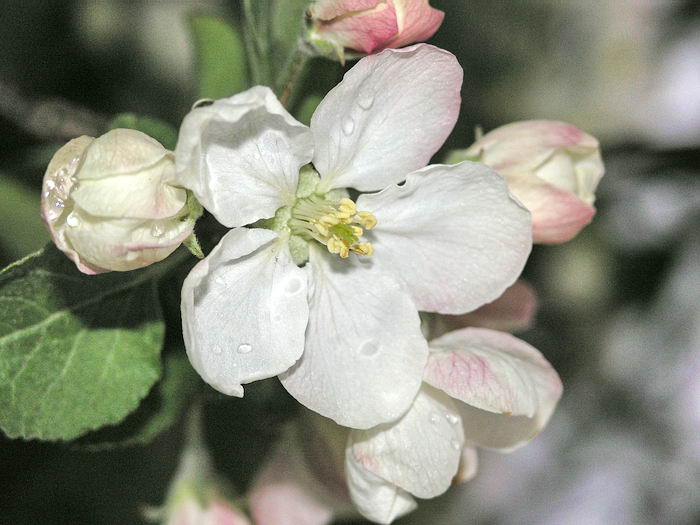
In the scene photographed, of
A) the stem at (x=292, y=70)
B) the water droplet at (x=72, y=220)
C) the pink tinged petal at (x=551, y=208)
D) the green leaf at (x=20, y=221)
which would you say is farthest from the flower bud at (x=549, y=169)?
the green leaf at (x=20, y=221)

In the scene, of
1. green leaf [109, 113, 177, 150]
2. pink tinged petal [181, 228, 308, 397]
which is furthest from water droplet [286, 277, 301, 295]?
green leaf [109, 113, 177, 150]

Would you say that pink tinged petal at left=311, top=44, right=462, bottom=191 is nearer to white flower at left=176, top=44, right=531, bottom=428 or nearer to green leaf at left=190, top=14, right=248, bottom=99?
white flower at left=176, top=44, right=531, bottom=428

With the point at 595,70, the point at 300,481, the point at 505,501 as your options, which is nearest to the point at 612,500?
the point at 505,501

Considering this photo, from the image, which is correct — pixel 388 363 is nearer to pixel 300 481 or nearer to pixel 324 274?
pixel 324 274

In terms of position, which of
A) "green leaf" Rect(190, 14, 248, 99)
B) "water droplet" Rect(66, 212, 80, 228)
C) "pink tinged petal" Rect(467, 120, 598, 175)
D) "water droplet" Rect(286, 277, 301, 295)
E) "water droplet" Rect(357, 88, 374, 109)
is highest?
"water droplet" Rect(357, 88, 374, 109)

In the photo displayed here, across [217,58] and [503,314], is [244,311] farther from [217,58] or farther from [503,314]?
[217,58]

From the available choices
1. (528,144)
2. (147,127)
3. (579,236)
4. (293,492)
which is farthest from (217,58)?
(579,236)
